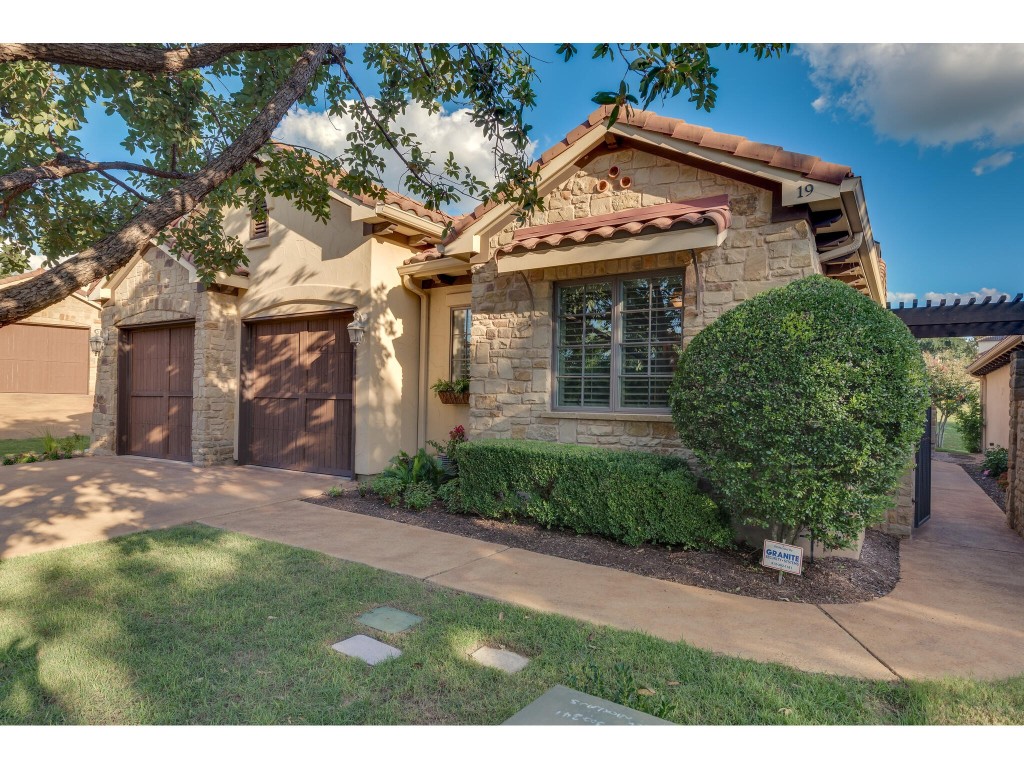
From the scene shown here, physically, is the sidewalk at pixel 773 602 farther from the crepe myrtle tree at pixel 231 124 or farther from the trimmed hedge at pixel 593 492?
the crepe myrtle tree at pixel 231 124

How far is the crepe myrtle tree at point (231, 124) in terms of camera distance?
4848mm

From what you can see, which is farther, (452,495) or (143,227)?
(452,495)

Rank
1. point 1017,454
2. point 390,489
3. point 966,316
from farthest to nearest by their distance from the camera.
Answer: point 966,316 → point 390,489 → point 1017,454

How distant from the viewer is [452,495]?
7.00 meters

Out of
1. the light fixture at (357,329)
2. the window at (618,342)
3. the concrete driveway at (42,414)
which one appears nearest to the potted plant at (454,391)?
the light fixture at (357,329)

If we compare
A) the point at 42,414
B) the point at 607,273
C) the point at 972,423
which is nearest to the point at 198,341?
the point at 607,273

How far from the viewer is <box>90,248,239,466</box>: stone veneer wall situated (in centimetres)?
1022

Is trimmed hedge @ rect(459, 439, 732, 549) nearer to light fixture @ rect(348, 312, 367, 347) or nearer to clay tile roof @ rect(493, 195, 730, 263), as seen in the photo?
clay tile roof @ rect(493, 195, 730, 263)

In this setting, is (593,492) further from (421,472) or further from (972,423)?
(972,423)

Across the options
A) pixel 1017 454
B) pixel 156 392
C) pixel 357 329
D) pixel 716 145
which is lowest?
pixel 1017 454

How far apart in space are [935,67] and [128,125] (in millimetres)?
8565

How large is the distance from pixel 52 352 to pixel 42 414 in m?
3.17

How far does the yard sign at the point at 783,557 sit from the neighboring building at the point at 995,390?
38.5ft

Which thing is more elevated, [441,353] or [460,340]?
[460,340]
